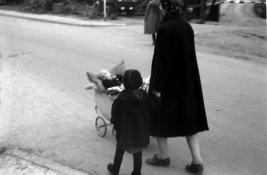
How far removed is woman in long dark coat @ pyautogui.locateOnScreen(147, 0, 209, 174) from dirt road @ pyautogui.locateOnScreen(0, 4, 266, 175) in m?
0.56

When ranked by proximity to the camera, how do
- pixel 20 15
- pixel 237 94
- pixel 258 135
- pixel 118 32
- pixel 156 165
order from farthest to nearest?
pixel 20 15 < pixel 118 32 < pixel 237 94 < pixel 258 135 < pixel 156 165

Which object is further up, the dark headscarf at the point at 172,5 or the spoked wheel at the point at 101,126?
the dark headscarf at the point at 172,5

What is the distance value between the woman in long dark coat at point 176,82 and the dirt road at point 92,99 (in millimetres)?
556

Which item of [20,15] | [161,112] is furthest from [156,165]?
[20,15]

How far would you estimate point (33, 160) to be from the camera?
4.72 metres

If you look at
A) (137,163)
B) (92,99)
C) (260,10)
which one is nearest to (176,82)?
(137,163)

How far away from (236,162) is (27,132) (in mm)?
2913

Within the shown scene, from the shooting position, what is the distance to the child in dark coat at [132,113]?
387cm

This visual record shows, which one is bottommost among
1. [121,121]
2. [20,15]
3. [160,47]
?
[20,15]

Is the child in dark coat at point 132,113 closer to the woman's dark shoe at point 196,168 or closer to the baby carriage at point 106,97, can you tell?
the woman's dark shoe at point 196,168

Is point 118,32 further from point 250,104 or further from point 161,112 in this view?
point 161,112

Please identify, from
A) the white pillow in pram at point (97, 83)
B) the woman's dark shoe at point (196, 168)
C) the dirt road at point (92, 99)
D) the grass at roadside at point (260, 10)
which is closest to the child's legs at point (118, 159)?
the dirt road at point (92, 99)

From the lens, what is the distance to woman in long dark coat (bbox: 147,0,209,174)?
3.96 m

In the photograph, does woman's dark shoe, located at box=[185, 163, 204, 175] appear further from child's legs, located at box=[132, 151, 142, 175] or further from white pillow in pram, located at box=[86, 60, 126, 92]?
white pillow in pram, located at box=[86, 60, 126, 92]
